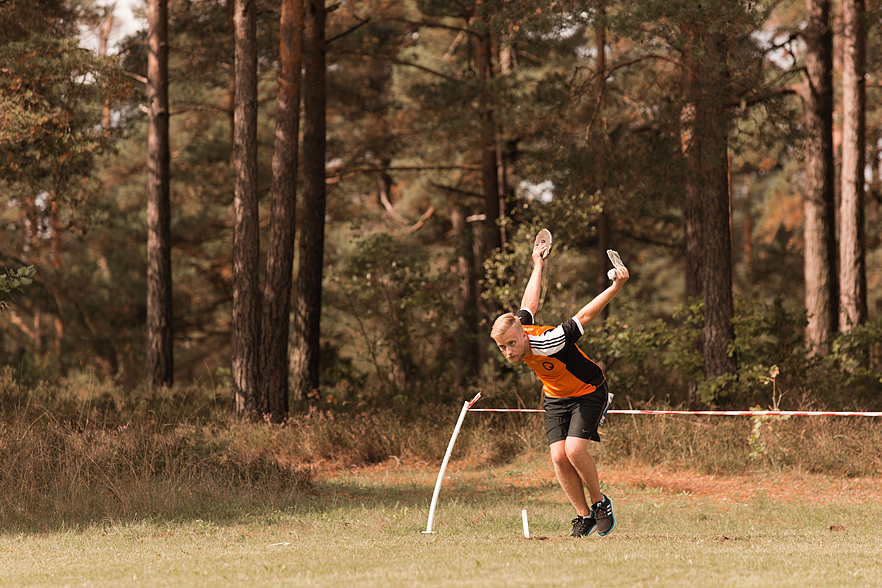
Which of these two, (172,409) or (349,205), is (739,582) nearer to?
(172,409)

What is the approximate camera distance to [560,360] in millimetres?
6410

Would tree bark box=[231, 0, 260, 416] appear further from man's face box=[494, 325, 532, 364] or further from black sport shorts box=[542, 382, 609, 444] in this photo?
man's face box=[494, 325, 532, 364]

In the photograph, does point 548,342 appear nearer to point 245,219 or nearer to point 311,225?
point 245,219

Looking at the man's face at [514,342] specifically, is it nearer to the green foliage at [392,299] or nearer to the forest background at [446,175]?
the forest background at [446,175]

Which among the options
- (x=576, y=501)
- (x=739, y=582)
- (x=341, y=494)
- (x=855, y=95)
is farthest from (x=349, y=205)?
(x=739, y=582)

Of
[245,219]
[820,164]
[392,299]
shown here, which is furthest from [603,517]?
[820,164]

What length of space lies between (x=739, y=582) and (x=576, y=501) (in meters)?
2.04

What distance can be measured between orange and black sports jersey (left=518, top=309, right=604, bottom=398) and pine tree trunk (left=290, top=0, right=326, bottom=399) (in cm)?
1022

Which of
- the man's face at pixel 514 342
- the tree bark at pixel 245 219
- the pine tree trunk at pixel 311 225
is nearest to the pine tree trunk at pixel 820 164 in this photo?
the pine tree trunk at pixel 311 225

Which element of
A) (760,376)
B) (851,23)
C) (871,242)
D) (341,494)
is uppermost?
(851,23)

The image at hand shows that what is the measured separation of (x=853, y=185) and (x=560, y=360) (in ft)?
44.0

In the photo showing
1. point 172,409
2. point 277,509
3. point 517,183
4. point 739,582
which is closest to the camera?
point 739,582

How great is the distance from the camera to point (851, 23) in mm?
17094

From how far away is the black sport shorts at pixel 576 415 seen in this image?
6.50 m
